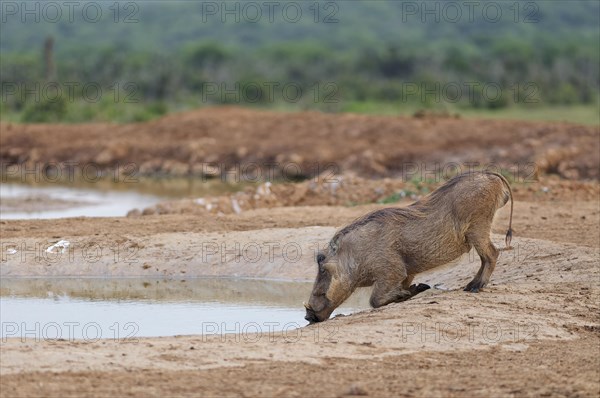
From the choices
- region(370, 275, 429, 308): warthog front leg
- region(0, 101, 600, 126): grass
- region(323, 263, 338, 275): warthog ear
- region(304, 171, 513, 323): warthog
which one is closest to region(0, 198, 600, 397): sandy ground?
region(370, 275, 429, 308): warthog front leg

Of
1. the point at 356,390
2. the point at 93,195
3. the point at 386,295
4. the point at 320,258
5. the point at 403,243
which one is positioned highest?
the point at 403,243

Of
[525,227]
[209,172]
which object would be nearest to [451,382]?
[525,227]

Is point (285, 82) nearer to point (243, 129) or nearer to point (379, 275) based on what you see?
point (243, 129)

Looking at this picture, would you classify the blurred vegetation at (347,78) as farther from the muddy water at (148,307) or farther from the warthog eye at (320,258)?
the warthog eye at (320,258)

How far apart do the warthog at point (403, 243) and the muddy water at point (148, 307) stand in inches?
22.3

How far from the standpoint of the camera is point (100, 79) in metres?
46.6

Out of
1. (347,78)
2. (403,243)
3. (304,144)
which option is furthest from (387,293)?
(347,78)

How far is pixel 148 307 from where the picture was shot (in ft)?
33.9

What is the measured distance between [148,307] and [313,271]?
1997mm

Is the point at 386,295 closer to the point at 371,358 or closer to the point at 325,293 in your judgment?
the point at 325,293

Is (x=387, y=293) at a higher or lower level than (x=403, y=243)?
lower

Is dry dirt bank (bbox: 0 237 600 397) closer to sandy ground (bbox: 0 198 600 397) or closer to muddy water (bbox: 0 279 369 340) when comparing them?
sandy ground (bbox: 0 198 600 397)

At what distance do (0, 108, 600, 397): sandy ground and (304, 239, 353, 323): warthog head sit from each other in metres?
0.30

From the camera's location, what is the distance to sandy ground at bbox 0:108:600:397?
6637 mm
